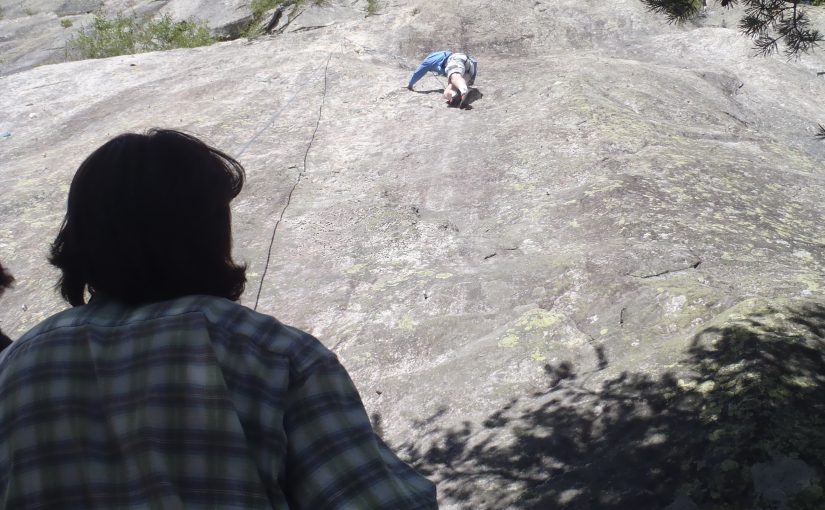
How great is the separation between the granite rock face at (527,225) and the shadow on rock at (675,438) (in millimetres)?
12

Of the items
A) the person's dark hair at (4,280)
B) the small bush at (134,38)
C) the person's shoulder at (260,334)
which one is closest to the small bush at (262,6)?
the small bush at (134,38)

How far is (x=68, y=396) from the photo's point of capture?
1.35 m

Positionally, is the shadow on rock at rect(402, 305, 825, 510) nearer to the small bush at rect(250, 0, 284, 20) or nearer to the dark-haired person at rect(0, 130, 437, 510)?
the dark-haired person at rect(0, 130, 437, 510)

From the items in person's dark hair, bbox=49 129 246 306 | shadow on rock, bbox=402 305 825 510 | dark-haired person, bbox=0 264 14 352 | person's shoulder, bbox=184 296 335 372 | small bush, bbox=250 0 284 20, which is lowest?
small bush, bbox=250 0 284 20

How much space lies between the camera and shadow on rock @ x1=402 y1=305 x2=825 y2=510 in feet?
8.12

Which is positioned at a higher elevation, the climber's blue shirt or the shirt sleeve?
the shirt sleeve

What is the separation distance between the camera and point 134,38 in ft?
47.0

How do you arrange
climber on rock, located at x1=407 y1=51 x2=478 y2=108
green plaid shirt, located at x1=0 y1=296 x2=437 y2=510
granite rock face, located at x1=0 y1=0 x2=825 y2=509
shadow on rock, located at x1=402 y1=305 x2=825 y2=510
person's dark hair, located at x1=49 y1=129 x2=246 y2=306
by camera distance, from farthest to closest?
climber on rock, located at x1=407 y1=51 x2=478 y2=108 → granite rock face, located at x1=0 y1=0 x2=825 y2=509 → shadow on rock, located at x1=402 y1=305 x2=825 y2=510 → person's dark hair, located at x1=49 y1=129 x2=246 y2=306 → green plaid shirt, located at x1=0 y1=296 x2=437 y2=510

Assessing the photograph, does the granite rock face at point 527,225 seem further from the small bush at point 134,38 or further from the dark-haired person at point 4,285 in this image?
the small bush at point 134,38

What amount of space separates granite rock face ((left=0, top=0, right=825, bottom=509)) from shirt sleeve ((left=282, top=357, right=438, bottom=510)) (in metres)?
1.44

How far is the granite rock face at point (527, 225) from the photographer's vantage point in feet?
9.80

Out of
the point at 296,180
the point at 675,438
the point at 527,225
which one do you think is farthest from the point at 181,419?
the point at 296,180

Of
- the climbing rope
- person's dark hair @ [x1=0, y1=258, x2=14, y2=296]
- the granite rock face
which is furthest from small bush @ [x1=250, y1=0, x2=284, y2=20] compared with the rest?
person's dark hair @ [x1=0, y1=258, x2=14, y2=296]

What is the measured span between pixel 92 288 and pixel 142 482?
0.44 m
